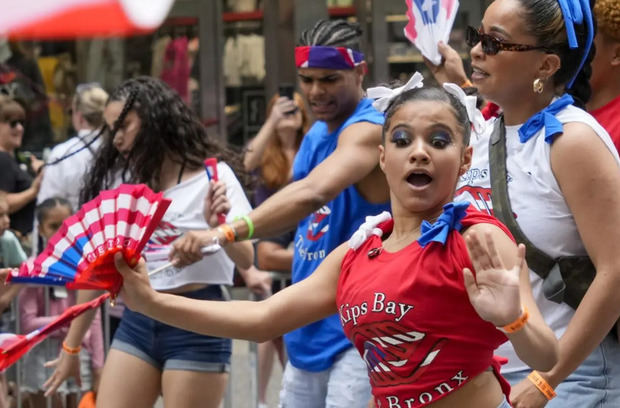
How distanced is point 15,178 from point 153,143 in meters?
2.89

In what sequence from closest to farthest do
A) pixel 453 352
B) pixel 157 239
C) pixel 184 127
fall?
pixel 453 352, pixel 157 239, pixel 184 127

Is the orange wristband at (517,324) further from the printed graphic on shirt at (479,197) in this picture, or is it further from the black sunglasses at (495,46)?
the black sunglasses at (495,46)

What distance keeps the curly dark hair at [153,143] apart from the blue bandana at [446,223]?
260 cm

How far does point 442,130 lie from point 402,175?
0.17 metres

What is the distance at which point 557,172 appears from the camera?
3.59 m

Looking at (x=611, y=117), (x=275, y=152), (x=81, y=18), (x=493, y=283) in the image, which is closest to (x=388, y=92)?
(x=611, y=117)

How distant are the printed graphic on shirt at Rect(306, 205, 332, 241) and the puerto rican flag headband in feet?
2.11

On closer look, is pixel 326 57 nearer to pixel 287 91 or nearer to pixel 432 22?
pixel 432 22

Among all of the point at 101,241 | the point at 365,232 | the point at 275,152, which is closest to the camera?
the point at 365,232

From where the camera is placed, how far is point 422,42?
16.0ft

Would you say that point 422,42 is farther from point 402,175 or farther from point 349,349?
point 402,175

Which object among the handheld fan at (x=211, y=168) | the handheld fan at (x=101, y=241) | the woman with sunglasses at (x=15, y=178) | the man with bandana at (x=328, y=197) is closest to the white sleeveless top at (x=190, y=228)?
the handheld fan at (x=211, y=168)

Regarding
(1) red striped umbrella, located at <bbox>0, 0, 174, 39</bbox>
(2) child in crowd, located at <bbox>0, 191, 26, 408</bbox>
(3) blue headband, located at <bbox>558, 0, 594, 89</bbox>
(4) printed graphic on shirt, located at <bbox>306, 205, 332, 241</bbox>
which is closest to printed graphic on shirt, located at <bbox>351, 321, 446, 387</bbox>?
(3) blue headband, located at <bbox>558, 0, 594, 89</bbox>

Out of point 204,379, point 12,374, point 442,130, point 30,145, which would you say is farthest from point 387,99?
point 30,145
